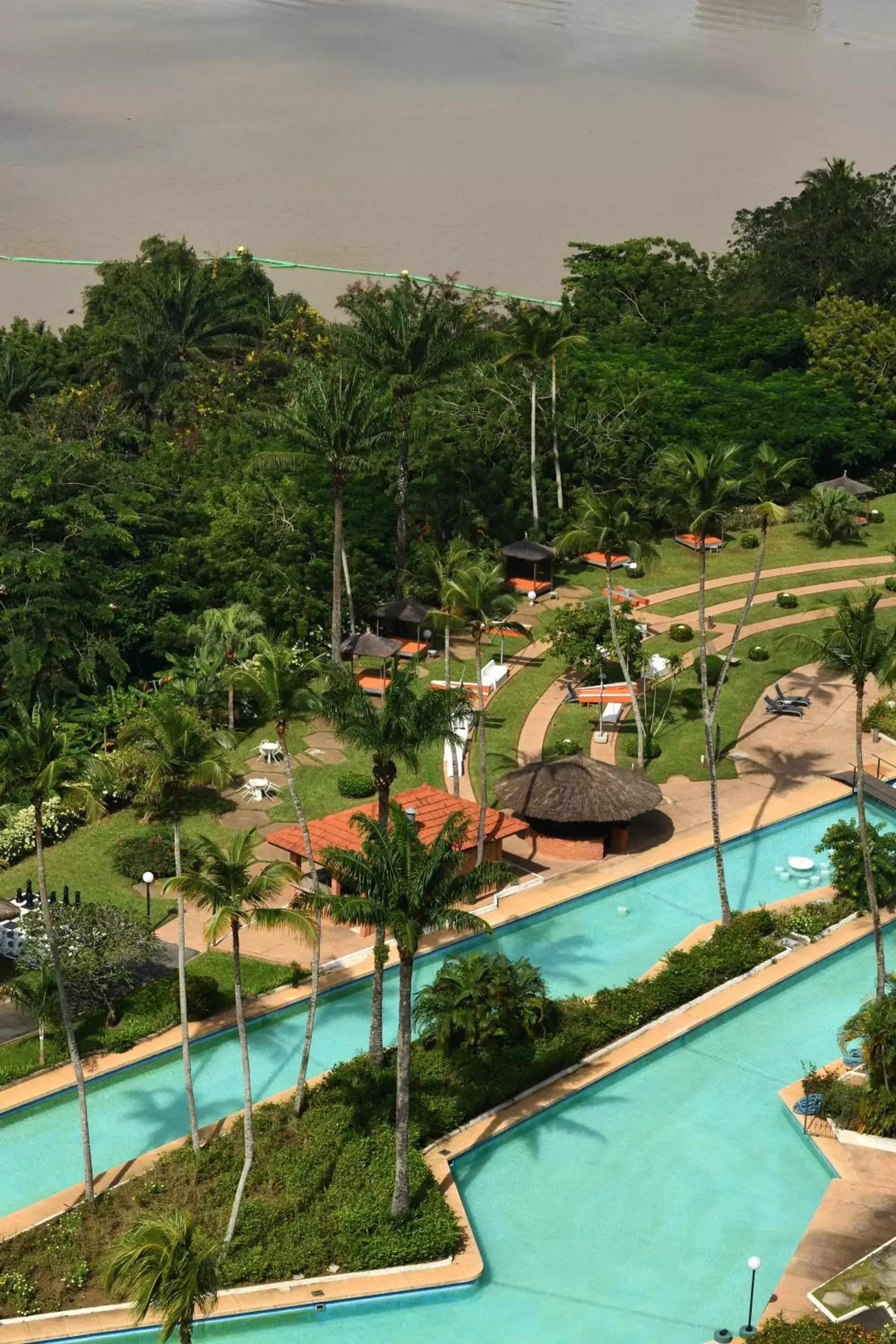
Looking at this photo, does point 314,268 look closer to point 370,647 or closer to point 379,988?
point 370,647

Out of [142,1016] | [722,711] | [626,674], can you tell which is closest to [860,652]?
[626,674]

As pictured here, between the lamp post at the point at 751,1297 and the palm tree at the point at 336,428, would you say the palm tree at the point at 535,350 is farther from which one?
the lamp post at the point at 751,1297

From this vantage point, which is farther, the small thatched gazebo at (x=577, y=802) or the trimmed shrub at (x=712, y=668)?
the trimmed shrub at (x=712, y=668)

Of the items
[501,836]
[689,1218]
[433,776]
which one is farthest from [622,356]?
[689,1218]

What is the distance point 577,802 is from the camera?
42094 mm

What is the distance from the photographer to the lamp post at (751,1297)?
24.8 m

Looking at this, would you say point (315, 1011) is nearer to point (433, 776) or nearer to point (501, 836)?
point (501, 836)

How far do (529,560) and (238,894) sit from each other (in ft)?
108

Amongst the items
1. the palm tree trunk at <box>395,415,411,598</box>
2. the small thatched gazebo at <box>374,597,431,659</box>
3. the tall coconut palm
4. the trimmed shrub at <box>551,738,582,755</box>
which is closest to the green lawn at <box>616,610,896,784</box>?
the trimmed shrub at <box>551,738,582,755</box>

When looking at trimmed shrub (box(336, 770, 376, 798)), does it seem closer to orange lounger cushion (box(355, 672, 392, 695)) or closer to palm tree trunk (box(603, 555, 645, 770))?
orange lounger cushion (box(355, 672, 392, 695))

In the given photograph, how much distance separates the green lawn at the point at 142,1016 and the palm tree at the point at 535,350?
1168 inches

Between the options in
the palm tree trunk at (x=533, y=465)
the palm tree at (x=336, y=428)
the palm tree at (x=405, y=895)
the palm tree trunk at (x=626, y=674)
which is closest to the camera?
the palm tree at (x=405, y=895)

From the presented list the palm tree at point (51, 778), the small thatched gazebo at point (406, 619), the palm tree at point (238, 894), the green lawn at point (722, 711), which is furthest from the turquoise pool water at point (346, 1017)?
the small thatched gazebo at point (406, 619)

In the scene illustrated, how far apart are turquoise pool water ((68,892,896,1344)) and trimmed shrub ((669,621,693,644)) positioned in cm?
2138
